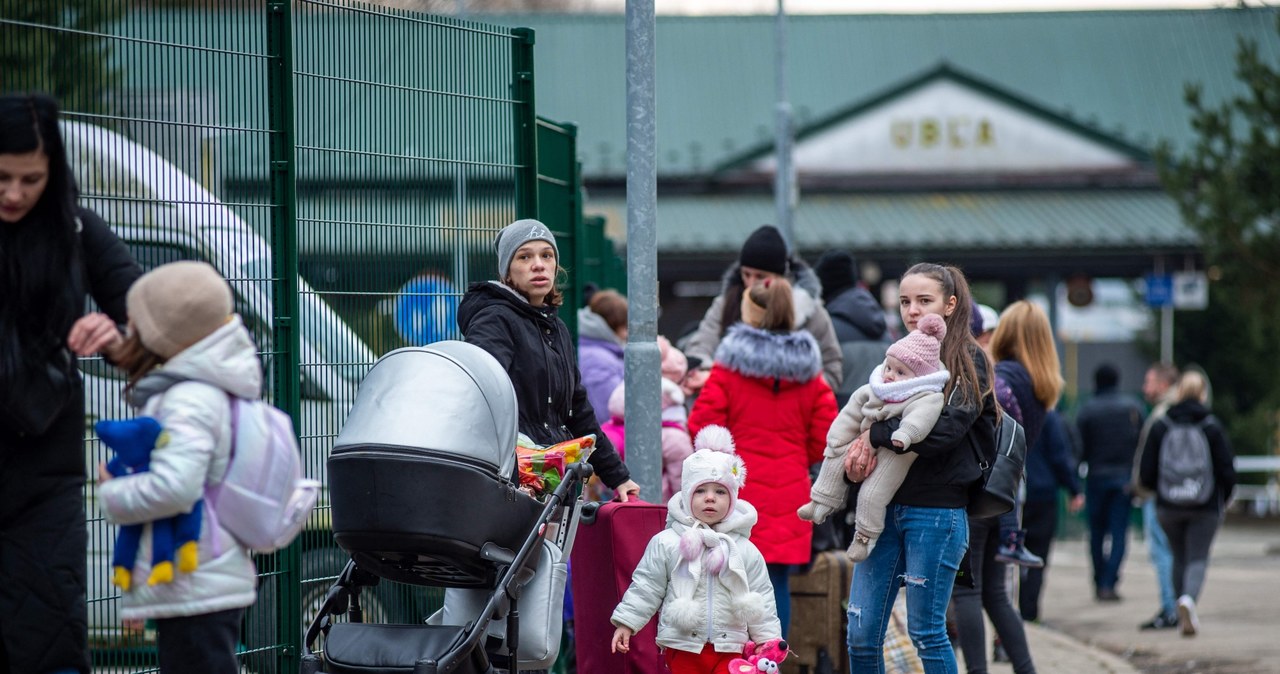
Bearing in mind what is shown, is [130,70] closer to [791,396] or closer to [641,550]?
[641,550]

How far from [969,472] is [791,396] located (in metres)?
1.44

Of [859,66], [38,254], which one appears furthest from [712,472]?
[859,66]

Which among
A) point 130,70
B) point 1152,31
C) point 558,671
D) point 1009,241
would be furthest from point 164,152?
point 1152,31

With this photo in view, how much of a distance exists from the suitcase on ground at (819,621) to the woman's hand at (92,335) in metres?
4.14

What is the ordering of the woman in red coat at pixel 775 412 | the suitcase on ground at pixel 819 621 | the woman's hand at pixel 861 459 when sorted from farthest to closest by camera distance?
1. the suitcase on ground at pixel 819 621
2. the woman in red coat at pixel 775 412
3. the woman's hand at pixel 861 459

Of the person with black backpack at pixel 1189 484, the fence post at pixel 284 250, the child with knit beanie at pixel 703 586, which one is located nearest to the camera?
the child with knit beanie at pixel 703 586

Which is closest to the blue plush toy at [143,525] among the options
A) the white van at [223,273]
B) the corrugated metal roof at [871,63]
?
the white van at [223,273]

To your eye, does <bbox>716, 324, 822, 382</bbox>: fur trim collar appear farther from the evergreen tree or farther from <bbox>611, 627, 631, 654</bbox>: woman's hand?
the evergreen tree

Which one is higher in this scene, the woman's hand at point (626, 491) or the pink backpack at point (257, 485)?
the pink backpack at point (257, 485)

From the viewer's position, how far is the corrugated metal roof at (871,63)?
28.3 m

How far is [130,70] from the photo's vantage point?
5.76 metres

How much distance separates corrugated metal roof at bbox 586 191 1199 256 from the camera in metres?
24.1

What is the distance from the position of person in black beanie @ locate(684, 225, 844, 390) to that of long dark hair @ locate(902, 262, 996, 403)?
5.36 feet

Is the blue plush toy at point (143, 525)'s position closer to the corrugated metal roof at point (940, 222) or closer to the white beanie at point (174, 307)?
the white beanie at point (174, 307)
